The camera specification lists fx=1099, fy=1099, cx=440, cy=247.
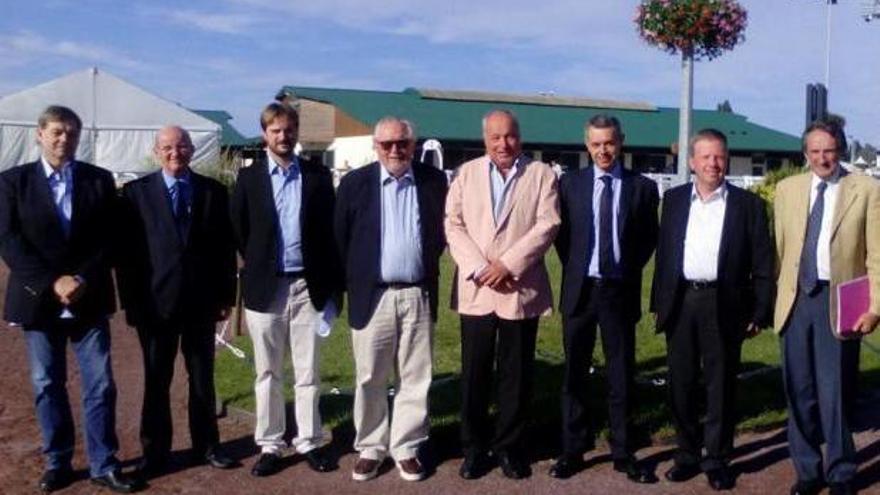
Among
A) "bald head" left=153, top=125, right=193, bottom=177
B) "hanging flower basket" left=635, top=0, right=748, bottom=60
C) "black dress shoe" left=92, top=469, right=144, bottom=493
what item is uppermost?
"hanging flower basket" left=635, top=0, right=748, bottom=60

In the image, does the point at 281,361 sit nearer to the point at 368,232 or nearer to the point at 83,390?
the point at 368,232

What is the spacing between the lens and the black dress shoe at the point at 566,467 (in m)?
6.54

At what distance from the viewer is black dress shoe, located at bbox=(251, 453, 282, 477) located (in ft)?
21.4

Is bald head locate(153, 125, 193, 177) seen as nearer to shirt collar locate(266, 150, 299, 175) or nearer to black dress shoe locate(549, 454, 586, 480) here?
shirt collar locate(266, 150, 299, 175)

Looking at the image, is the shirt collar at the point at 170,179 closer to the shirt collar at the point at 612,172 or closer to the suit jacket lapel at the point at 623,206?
the shirt collar at the point at 612,172

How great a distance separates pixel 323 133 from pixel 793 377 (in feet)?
139

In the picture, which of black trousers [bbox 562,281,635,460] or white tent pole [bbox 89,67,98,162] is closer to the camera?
black trousers [bbox 562,281,635,460]

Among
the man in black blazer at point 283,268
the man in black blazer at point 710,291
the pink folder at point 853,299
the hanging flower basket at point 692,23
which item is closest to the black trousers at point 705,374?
the man in black blazer at point 710,291

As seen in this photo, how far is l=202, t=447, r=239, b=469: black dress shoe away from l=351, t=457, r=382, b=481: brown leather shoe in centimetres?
76

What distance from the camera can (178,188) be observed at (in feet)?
21.1

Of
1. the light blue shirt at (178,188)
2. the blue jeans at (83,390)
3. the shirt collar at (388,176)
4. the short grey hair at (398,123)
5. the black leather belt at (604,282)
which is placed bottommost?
the blue jeans at (83,390)

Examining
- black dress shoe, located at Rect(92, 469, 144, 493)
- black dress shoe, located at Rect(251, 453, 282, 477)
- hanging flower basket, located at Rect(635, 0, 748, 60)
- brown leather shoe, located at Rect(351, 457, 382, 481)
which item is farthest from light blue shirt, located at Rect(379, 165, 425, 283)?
hanging flower basket, located at Rect(635, 0, 748, 60)

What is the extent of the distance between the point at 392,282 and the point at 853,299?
8.35 ft

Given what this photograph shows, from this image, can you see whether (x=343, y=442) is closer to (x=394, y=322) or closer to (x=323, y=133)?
(x=394, y=322)
